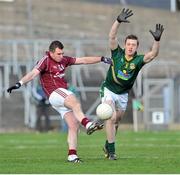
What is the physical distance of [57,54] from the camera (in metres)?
15.2

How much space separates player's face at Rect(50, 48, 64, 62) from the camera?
15.1m

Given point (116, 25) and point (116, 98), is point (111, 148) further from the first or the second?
point (116, 25)

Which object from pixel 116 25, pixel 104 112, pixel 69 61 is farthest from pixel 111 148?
pixel 116 25

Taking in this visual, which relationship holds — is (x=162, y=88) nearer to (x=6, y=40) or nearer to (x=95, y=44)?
(x=95, y=44)

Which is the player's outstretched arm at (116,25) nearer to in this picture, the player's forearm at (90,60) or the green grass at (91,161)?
the player's forearm at (90,60)

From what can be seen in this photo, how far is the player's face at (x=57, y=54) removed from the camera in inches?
596

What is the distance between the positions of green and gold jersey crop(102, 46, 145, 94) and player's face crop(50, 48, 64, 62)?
3.54 feet

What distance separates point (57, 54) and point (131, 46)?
53.1 inches

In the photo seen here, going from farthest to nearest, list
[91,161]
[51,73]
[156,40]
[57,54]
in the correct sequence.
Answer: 1. [156,40]
2. [51,73]
3. [57,54]
4. [91,161]

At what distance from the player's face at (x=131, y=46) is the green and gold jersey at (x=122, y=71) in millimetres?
149

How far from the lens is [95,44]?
39219mm

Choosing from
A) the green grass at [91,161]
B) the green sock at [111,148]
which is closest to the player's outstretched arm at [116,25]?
the green sock at [111,148]

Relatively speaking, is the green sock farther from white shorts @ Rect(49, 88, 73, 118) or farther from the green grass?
white shorts @ Rect(49, 88, 73, 118)

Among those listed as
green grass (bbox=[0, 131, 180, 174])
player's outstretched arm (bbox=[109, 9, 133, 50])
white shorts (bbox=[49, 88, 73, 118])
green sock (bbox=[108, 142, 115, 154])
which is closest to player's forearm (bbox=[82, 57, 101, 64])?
player's outstretched arm (bbox=[109, 9, 133, 50])
